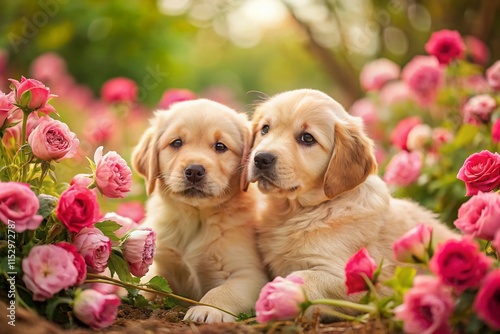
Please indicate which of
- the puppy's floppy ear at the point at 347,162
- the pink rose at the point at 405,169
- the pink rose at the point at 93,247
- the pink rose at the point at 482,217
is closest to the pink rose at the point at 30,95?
the pink rose at the point at 93,247

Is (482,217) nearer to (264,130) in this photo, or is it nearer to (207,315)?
(207,315)

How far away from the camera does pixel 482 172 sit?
3033mm

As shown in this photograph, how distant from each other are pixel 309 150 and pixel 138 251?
3.82ft

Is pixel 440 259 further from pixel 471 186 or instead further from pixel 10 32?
pixel 10 32

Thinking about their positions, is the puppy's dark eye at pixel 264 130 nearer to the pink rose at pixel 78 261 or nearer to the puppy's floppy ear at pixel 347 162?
the puppy's floppy ear at pixel 347 162

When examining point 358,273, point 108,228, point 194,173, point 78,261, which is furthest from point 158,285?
point 358,273

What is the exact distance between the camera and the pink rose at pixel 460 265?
2.33m

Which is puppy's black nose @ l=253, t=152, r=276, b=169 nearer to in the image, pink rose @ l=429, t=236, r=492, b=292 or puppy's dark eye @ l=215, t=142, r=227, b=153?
puppy's dark eye @ l=215, t=142, r=227, b=153

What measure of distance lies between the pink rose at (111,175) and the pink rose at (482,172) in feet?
5.61

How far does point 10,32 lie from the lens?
823 cm

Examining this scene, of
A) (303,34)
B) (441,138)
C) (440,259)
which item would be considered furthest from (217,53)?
(440,259)

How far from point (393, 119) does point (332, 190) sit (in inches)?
132

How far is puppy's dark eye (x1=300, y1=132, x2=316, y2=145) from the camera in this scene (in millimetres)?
3580

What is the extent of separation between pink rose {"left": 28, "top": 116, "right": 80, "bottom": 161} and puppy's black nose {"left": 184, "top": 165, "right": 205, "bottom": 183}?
755 millimetres
